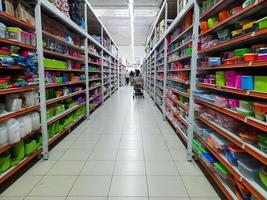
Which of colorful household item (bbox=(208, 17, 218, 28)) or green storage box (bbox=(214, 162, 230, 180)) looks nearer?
green storage box (bbox=(214, 162, 230, 180))

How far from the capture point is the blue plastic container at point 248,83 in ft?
5.13

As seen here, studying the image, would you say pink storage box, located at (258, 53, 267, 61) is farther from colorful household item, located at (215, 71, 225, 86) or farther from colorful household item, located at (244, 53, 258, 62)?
colorful household item, located at (215, 71, 225, 86)

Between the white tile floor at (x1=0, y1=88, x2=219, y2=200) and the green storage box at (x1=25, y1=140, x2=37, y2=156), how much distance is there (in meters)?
0.25

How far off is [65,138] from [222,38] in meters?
3.37

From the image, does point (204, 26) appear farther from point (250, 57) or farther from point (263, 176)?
point (263, 176)

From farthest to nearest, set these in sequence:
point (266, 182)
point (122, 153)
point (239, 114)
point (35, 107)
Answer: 1. point (122, 153)
2. point (35, 107)
3. point (239, 114)
4. point (266, 182)

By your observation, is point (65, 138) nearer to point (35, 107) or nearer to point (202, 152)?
point (35, 107)

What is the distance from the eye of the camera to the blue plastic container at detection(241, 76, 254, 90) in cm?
156

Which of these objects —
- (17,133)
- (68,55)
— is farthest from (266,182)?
(68,55)

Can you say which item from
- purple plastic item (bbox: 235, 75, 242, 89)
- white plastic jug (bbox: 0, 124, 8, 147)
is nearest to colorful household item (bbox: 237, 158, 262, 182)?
purple plastic item (bbox: 235, 75, 242, 89)

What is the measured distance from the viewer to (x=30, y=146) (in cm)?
267

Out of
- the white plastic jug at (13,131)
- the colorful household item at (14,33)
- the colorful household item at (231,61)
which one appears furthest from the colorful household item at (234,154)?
the colorful household item at (14,33)

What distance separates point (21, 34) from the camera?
2457 mm

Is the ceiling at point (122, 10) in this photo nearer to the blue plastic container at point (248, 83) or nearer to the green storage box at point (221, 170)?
the blue plastic container at point (248, 83)
